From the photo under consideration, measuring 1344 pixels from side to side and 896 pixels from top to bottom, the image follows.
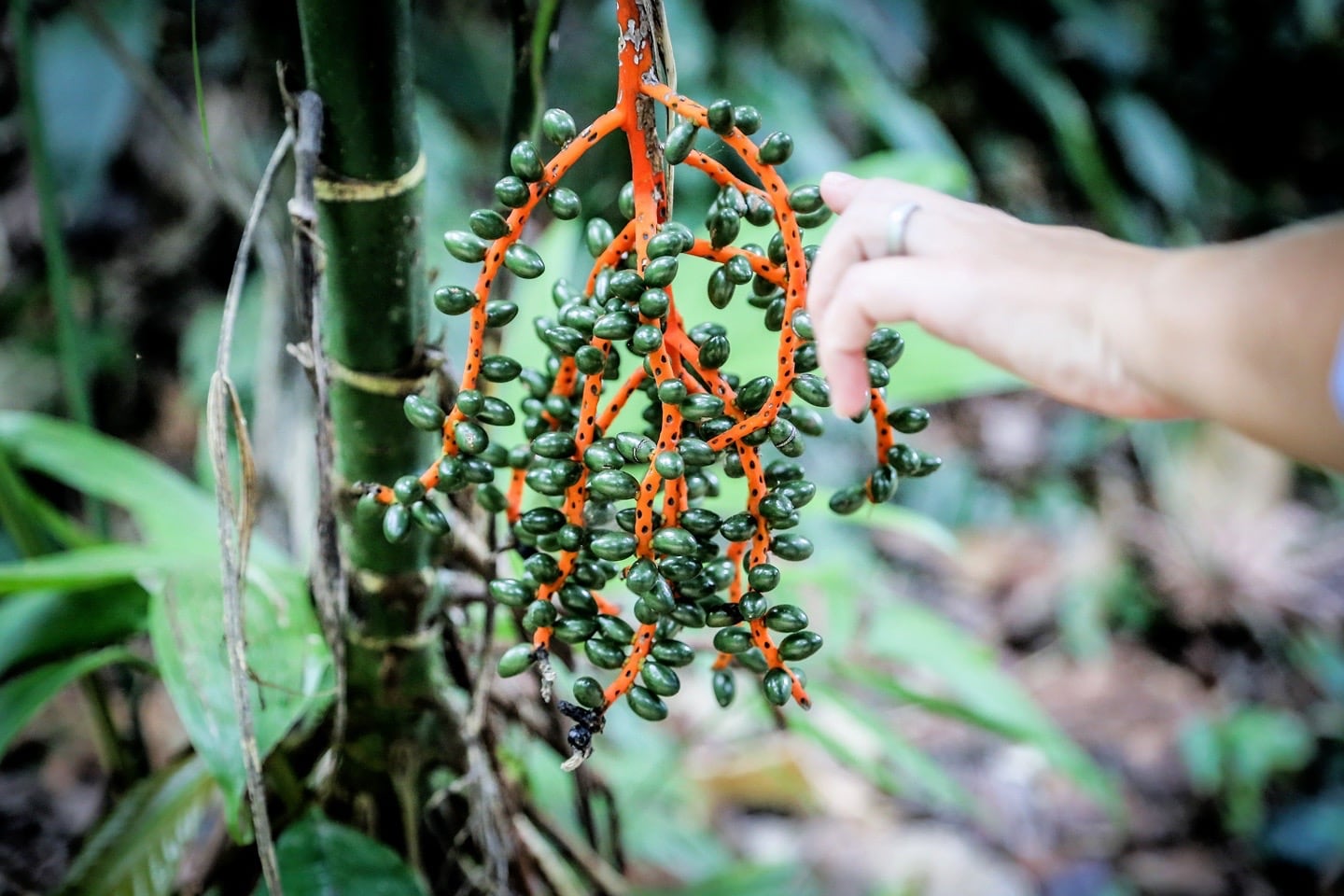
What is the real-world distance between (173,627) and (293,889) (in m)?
0.19

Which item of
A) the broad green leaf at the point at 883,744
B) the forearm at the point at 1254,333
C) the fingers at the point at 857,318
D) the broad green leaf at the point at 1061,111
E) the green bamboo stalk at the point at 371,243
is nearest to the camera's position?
the forearm at the point at 1254,333

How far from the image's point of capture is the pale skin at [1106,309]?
0.28 metres

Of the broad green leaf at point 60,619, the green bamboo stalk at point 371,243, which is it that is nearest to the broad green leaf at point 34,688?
the broad green leaf at point 60,619

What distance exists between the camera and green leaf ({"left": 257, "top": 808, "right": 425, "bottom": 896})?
633mm

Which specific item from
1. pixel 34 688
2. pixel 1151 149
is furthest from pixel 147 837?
pixel 1151 149

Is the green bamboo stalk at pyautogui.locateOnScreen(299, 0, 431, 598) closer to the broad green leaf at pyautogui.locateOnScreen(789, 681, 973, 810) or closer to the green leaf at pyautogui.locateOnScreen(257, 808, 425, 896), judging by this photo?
the green leaf at pyautogui.locateOnScreen(257, 808, 425, 896)

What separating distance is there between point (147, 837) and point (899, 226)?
707 mm

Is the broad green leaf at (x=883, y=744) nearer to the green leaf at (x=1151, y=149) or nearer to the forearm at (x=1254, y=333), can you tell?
the forearm at (x=1254, y=333)

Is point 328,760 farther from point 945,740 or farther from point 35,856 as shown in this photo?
point 945,740

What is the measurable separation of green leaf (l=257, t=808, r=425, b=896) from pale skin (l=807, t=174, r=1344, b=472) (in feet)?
1.55

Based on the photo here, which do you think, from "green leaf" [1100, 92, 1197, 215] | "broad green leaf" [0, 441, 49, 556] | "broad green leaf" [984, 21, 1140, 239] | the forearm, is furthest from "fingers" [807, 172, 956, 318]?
"green leaf" [1100, 92, 1197, 215]

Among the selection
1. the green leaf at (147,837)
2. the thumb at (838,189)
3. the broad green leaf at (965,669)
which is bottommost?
the broad green leaf at (965,669)

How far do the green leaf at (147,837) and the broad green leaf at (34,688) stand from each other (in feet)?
0.32

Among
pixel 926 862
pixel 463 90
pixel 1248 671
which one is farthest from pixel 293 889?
pixel 1248 671
